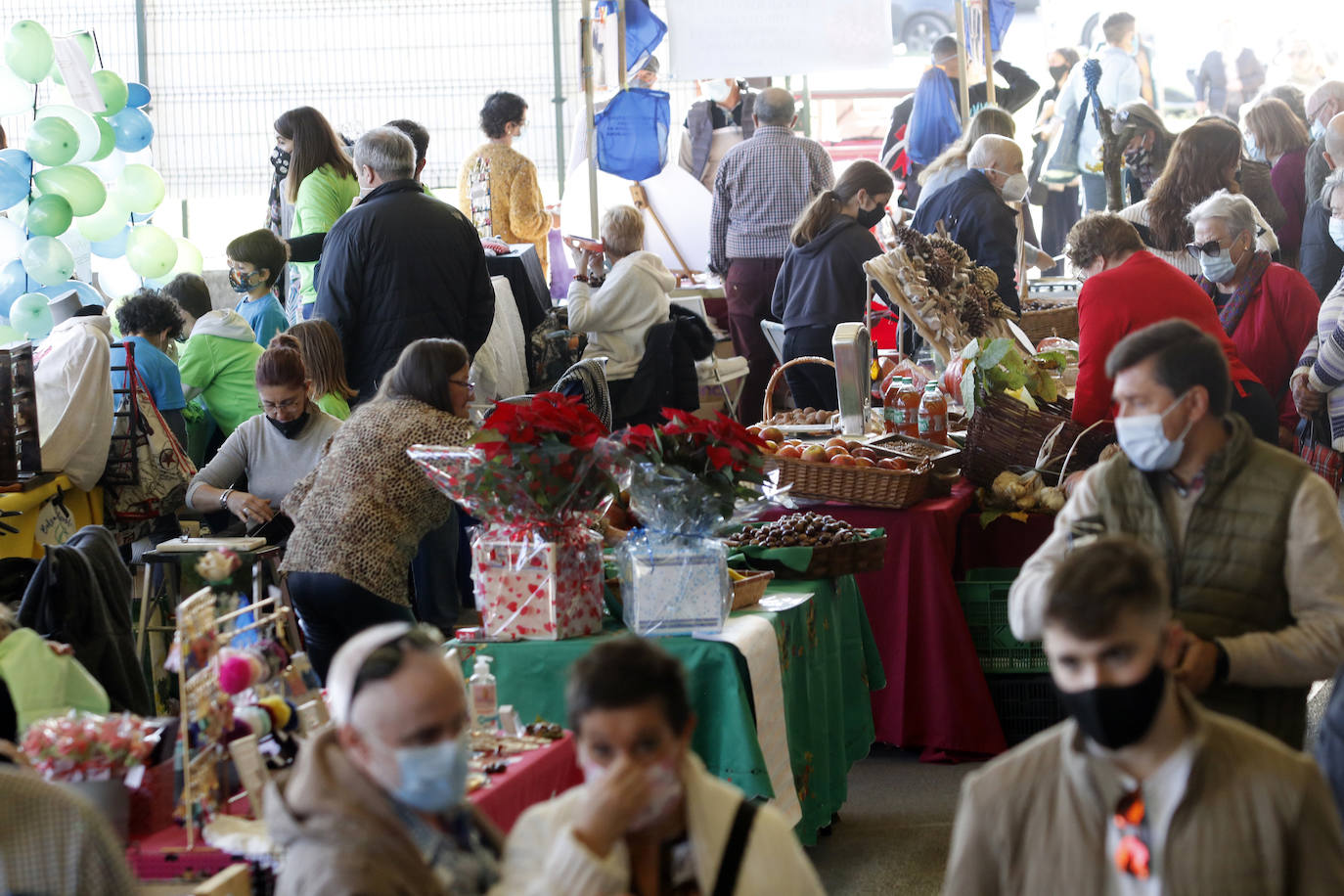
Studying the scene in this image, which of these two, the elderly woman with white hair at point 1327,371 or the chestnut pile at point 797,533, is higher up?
the elderly woman with white hair at point 1327,371

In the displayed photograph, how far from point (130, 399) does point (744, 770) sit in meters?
3.15

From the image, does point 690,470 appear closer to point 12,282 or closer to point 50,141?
point 50,141

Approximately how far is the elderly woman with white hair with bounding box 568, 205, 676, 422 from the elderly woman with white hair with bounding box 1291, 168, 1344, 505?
2.87 metres

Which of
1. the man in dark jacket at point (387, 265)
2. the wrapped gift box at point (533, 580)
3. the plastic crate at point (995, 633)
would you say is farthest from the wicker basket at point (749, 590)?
the man in dark jacket at point (387, 265)

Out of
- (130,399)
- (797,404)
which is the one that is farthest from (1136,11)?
(130,399)

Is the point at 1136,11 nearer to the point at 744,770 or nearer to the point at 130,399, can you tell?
the point at 130,399

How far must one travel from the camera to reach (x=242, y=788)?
2801mm

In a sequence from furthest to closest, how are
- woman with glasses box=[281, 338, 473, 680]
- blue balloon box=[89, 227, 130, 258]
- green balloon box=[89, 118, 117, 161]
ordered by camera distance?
blue balloon box=[89, 227, 130, 258] → green balloon box=[89, 118, 117, 161] → woman with glasses box=[281, 338, 473, 680]

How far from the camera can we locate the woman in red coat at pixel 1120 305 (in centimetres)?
A: 465

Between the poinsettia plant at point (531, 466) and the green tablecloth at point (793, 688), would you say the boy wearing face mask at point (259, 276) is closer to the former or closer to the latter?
the green tablecloth at point (793, 688)

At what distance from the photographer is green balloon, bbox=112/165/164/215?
7.84 meters

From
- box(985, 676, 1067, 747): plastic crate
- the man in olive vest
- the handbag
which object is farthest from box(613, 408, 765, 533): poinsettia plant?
the handbag

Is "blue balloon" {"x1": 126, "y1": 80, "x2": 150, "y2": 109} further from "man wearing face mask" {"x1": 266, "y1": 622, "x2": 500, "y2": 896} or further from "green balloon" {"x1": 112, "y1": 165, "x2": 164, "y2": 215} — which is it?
"man wearing face mask" {"x1": 266, "y1": 622, "x2": 500, "y2": 896}

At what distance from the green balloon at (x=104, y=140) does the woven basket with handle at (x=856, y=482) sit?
3.97m
